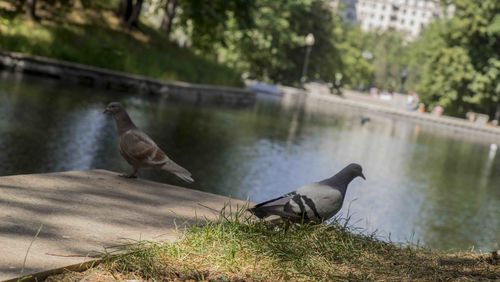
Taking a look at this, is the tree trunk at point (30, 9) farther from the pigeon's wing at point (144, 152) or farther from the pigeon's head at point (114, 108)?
the pigeon's wing at point (144, 152)

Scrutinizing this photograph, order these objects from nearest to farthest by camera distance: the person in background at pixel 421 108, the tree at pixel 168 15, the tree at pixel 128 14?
the tree at pixel 128 14 < the tree at pixel 168 15 < the person in background at pixel 421 108

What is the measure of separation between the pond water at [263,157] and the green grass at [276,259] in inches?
38.6

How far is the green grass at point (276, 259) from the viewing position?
3867 millimetres

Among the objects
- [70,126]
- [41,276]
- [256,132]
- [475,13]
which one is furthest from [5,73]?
[475,13]

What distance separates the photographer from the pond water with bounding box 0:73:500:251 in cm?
1157

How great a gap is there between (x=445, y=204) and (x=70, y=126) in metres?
6.85

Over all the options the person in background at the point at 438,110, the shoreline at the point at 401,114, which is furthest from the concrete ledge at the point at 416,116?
the person in background at the point at 438,110

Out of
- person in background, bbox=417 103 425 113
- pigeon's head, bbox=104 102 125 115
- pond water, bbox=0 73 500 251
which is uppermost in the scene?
pigeon's head, bbox=104 102 125 115

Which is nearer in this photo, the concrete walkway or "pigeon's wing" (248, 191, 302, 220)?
the concrete walkway

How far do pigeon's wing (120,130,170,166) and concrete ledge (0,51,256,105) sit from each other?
1843cm

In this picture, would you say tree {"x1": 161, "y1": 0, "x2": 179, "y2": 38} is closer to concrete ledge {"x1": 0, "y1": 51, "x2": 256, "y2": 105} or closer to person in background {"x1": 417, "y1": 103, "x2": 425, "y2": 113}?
concrete ledge {"x1": 0, "y1": 51, "x2": 256, "y2": 105}

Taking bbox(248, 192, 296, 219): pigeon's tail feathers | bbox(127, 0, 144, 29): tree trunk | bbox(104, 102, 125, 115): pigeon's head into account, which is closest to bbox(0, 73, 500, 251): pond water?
bbox(248, 192, 296, 219): pigeon's tail feathers

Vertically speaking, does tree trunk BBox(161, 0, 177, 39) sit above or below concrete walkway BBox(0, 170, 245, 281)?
above

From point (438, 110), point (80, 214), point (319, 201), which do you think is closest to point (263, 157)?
point (319, 201)
